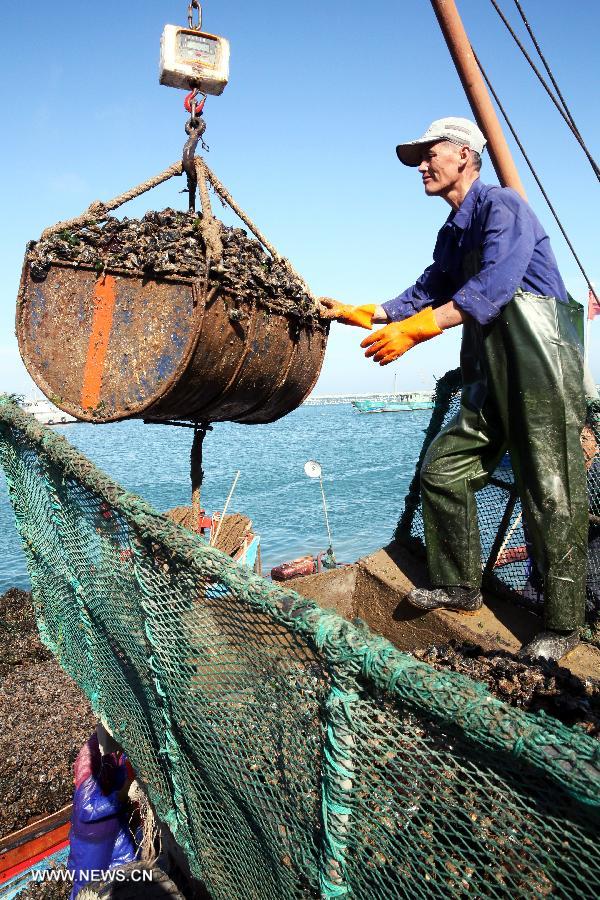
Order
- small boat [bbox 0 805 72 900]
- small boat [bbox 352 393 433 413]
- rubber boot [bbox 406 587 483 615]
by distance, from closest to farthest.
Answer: rubber boot [bbox 406 587 483 615], small boat [bbox 0 805 72 900], small boat [bbox 352 393 433 413]

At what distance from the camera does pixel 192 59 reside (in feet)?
11.0

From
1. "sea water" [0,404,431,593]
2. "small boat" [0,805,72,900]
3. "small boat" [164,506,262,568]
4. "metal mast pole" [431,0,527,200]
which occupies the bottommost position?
"sea water" [0,404,431,593]

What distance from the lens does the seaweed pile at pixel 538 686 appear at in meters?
2.09

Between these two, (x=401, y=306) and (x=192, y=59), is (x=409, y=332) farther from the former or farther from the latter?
(x=192, y=59)

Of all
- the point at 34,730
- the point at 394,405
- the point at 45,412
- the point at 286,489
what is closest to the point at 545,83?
the point at 34,730

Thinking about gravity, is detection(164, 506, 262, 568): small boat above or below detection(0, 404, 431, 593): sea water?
above

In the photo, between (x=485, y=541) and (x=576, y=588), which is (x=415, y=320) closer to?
(x=576, y=588)

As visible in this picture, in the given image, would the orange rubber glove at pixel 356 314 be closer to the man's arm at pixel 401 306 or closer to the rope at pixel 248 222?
the man's arm at pixel 401 306

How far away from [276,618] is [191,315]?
171 centimetres

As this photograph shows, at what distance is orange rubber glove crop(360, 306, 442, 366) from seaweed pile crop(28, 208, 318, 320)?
550 mm

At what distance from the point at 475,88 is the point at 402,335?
9.14 ft

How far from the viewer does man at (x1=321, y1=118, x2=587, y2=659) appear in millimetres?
2760

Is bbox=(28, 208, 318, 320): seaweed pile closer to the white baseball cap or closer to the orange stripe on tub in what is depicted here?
the orange stripe on tub

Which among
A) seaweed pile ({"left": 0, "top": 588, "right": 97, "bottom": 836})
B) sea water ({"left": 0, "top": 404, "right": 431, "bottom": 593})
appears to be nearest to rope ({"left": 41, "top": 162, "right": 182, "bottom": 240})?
sea water ({"left": 0, "top": 404, "right": 431, "bottom": 593})
